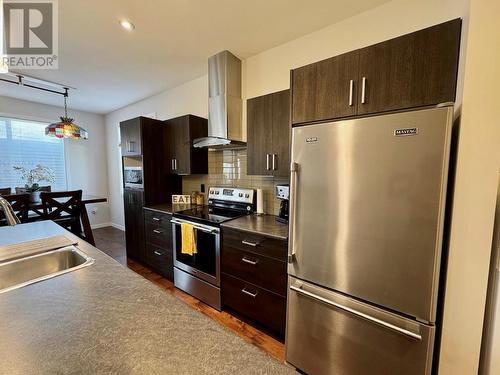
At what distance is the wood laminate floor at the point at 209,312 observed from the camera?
172 cm

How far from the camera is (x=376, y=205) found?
116 centimetres

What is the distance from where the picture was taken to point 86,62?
8.33 feet

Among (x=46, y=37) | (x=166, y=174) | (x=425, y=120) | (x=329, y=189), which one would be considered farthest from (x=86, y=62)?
(x=425, y=120)

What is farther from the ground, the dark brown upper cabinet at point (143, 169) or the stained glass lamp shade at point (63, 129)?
the stained glass lamp shade at point (63, 129)

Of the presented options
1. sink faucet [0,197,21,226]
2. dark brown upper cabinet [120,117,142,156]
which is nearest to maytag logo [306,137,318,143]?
sink faucet [0,197,21,226]

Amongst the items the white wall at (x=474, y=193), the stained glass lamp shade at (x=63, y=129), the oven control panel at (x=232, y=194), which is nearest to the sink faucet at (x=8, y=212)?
the oven control panel at (x=232, y=194)

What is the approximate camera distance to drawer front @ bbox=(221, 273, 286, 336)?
5.63 ft

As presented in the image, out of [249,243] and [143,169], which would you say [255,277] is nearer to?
[249,243]

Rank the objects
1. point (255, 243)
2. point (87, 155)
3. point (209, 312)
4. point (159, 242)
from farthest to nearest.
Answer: point (87, 155), point (159, 242), point (209, 312), point (255, 243)

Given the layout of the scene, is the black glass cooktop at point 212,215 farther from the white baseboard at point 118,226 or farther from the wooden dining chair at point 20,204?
the white baseboard at point 118,226

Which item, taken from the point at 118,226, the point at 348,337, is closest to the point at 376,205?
the point at 348,337

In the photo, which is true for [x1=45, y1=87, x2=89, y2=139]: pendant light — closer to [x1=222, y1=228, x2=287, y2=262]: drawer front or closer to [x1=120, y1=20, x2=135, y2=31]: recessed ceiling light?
[x1=120, y1=20, x2=135, y2=31]: recessed ceiling light

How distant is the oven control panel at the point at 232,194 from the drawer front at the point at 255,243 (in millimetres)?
598

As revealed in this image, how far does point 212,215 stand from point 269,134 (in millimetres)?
1056
